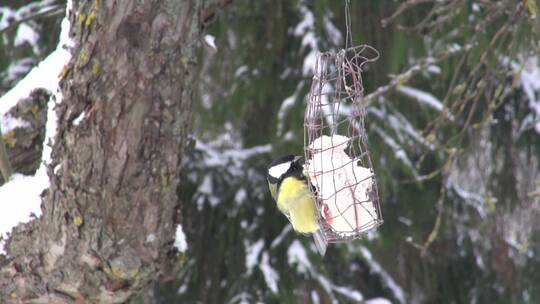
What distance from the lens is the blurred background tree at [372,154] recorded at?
179 inches

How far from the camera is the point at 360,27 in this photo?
14.6ft

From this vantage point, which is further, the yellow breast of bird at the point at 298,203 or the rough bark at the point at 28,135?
the rough bark at the point at 28,135

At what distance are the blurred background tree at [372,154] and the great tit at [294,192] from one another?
174cm

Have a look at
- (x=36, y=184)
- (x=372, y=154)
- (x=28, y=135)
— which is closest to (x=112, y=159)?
(x=36, y=184)

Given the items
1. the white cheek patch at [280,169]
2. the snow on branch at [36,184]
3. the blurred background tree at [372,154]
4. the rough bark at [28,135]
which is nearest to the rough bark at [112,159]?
the snow on branch at [36,184]

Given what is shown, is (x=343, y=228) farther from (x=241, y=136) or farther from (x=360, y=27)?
(x=241, y=136)

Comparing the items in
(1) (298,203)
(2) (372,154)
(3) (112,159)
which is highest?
(2) (372,154)

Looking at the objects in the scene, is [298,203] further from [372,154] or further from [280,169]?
[372,154]

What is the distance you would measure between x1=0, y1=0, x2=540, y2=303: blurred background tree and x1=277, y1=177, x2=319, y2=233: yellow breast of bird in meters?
1.74

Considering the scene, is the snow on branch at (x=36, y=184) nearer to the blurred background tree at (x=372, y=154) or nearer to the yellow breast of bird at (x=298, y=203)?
the yellow breast of bird at (x=298, y=203)

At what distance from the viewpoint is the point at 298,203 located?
248 centimetres

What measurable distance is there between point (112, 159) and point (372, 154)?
1.94 m

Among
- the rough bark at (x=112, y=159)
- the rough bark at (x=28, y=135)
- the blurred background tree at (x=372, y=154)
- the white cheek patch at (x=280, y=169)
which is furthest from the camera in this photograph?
the blurred background tree at (x=372, y=154)

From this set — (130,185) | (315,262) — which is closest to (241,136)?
(315,262)
